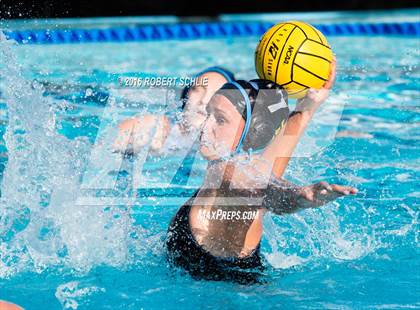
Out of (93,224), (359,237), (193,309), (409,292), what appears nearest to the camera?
(193,309)

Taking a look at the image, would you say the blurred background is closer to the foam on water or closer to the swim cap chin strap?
the foam on water

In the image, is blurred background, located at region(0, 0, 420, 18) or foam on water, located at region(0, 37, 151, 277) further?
blurred background, located at region(0, 0, 420, 18)

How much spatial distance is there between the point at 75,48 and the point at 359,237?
15.8 ft

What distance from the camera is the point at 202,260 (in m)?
2.47

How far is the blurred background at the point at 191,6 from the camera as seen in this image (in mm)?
8664

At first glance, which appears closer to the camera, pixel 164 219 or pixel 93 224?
pixel 93 224

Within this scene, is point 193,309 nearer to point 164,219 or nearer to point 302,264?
point 302,264

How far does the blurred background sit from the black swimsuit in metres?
6.42

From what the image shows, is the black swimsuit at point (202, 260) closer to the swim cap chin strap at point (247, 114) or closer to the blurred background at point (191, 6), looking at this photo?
the swim cap chin strap at point (247, 114)

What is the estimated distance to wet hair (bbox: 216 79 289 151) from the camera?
93.9 inches

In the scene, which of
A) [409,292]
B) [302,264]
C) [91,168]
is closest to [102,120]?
[91,168]

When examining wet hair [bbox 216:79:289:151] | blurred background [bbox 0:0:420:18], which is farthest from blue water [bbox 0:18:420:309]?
blurred background [bbox 0:0:420:18]

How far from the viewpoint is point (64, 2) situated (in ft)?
28.8

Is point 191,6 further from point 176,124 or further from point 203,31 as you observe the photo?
point 176,124
